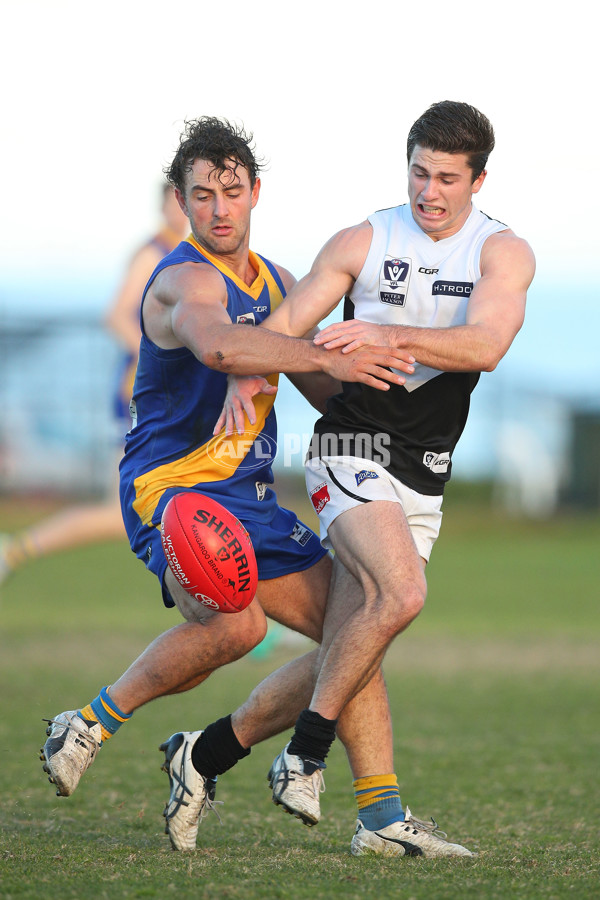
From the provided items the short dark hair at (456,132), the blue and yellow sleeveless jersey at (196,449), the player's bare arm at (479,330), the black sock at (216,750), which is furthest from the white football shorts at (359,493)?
the short dark hair at (456,132)

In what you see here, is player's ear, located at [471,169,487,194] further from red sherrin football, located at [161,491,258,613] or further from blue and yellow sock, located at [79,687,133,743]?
blue and yellow sock, located at [79,687,133,743]

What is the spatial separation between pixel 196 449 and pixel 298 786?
1.36 metres

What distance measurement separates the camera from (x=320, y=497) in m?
4.36

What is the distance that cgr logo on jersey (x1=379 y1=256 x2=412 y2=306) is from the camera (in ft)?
14.2

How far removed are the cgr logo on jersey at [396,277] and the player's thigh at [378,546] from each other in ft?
2.66

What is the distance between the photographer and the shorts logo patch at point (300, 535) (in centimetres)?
458

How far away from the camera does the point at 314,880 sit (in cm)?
344

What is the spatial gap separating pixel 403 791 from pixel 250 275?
2544 mm

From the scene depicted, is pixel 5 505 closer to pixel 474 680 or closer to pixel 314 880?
pixel 474 680

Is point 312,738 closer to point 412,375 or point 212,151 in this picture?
point 412,375

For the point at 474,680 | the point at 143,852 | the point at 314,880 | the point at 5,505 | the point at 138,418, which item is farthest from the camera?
the point at 5,505

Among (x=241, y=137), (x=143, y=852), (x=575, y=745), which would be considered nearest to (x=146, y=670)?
(x=143, y=852)

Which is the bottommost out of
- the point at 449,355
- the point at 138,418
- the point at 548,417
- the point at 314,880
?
the point at 548,417

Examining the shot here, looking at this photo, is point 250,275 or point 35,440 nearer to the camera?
point 250,275
